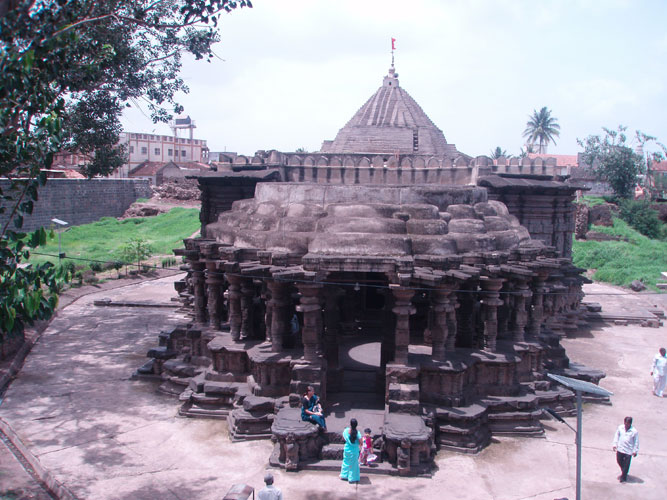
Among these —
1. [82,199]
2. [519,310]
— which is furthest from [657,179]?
[519,310]

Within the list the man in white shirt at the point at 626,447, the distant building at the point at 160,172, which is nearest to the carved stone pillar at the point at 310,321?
the man in white shirt at the point at 626,447

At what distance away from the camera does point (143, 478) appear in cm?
1028

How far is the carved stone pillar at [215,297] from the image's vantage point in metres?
14.3

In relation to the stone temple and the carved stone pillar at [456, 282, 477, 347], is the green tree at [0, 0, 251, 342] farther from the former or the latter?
the carved stone pillar at [456, 282, 477, 347]

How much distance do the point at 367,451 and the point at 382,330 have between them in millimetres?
3816

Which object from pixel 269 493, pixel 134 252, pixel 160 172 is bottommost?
pixel 269 493

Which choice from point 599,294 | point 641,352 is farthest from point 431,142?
point 641,352

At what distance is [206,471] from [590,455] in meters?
6.86

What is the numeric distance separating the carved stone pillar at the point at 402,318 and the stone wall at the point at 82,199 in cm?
2675

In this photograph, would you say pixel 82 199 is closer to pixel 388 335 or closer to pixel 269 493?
pixel 388 335

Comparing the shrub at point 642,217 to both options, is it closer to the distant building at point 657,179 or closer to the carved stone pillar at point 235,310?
the distant building at point 657,179

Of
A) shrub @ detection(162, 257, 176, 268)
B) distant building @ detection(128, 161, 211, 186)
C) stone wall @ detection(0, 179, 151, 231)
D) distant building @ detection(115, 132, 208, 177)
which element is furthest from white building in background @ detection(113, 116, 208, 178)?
shrub @ detection(162, 257, 176, 268)

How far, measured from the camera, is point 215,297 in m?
14.6

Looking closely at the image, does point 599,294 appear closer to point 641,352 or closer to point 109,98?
point 641,352
